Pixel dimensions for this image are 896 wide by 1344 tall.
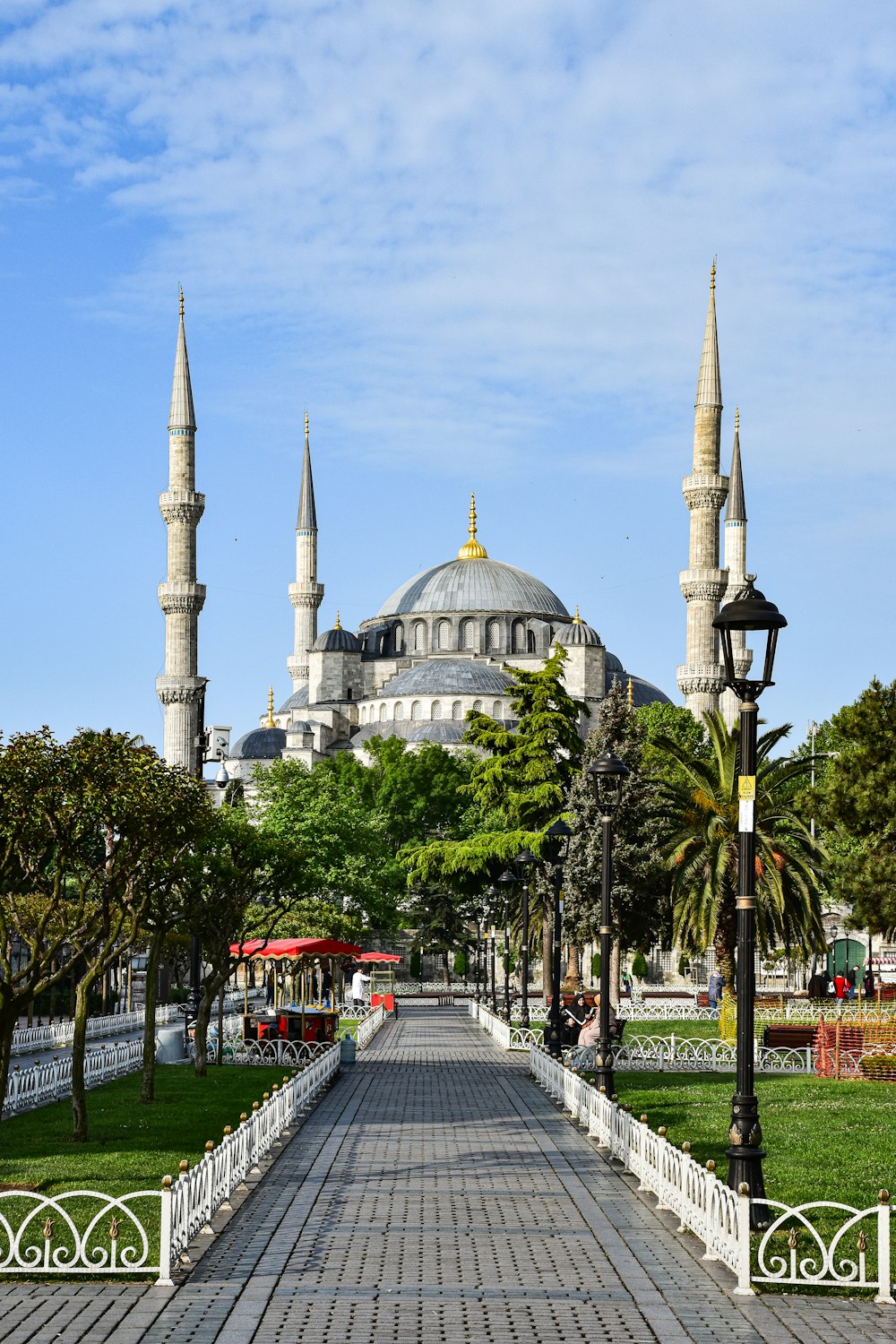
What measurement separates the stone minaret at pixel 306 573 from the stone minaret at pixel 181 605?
30.8m

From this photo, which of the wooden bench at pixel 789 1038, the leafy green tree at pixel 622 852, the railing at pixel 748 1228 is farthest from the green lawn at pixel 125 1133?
the leafy green tree at pixel 622 852

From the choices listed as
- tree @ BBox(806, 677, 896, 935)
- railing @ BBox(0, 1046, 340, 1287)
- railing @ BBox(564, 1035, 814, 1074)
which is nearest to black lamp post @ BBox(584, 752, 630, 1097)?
railing @ BBox(0, 1046, 340, 1287)

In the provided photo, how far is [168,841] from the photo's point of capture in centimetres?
1545

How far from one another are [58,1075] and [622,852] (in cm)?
1787

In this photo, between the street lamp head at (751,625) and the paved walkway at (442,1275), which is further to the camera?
the street lamp head at (751,625)

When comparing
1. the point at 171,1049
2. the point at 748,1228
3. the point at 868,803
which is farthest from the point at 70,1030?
the point at 748,1228

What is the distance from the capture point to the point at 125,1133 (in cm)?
1628

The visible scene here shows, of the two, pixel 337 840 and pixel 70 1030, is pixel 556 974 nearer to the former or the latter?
pixel 70 1030

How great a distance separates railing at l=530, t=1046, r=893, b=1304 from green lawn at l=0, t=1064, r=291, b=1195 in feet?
11.6

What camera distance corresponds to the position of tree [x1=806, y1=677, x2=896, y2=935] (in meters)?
30.4

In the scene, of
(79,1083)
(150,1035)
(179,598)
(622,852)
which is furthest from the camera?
(179,598)

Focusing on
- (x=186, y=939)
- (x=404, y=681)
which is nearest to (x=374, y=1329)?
(x=186, y=939)

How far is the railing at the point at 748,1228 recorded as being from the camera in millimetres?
9191

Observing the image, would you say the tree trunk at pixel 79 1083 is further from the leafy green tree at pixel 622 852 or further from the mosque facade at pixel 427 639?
the mosque facade at pixel 427 639
